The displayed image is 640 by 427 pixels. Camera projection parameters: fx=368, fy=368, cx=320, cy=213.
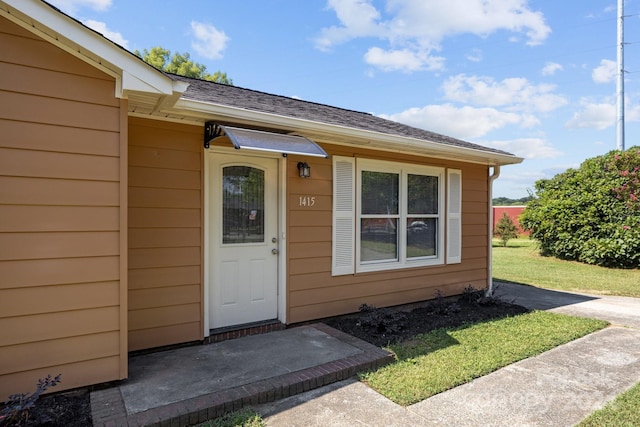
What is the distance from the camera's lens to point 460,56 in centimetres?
1390

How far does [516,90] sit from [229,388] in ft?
60.6

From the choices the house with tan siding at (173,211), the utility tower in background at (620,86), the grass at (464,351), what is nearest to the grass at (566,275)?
the grass at (464,351)

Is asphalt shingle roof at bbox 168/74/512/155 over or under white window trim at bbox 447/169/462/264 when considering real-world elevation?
over

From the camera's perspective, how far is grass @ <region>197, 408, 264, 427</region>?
2.51 meters

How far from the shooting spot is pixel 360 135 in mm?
4504

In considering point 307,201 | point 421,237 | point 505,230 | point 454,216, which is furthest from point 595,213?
point 307,201

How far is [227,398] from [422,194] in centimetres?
425

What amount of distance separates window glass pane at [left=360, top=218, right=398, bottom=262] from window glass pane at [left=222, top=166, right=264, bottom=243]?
1553mm

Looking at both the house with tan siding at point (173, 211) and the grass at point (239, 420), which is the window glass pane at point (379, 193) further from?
the grass at point (239, 420)

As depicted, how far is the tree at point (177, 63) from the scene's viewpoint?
2281 cm

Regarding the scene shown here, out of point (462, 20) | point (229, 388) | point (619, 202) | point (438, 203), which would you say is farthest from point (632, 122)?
point (229, 388)

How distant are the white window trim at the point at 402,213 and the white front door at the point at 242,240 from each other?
48.0 inches

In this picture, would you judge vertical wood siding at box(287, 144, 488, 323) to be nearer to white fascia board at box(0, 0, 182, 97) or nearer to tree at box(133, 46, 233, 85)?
white fascia board at box(0, 0, 182, 97)

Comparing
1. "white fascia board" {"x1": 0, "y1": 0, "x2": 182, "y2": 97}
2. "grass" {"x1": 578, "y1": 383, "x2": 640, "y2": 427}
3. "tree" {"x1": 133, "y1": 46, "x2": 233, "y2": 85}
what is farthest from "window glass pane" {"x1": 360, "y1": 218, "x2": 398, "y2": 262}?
"tree" {"x1": 133, "y1": 46, "x2": 233, "y2": 85}
